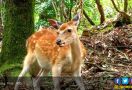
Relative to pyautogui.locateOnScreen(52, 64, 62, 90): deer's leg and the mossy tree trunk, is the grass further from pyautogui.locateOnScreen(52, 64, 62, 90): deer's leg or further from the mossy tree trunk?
pyautogui.locateOnScreen(52, 64, 62, 90): deer's leg

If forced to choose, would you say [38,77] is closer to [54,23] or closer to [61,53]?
[61,53]

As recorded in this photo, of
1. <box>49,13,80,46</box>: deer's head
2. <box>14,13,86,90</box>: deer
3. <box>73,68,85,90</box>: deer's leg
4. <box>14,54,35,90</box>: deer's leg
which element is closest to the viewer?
<box>49,13,80,46</box>: deer's head

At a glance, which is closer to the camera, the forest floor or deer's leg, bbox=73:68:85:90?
deer's leg, bbox=73:68:85:90

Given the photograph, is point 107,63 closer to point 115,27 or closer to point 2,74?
point 2,74

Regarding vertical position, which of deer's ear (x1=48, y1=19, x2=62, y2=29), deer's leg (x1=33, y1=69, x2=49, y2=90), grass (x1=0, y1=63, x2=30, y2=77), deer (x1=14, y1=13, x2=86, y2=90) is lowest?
deer's leg (x1=33, y1=69, x2=49, y2=90)

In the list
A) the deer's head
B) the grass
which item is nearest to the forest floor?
the grass

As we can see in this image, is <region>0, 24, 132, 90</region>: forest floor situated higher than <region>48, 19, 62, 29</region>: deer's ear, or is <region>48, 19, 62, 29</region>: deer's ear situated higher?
<region>48, 19, 62, 29</region>: deer's ear

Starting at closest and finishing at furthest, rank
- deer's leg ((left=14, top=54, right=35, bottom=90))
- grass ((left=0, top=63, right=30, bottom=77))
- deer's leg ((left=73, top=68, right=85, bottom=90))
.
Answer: deer's leg ((left=73, top=68, right=85, bottom=90)), deer's leg ((left=14, top=54, right=35, bottom=90)), grass ((left=0, top=63, right=30, bottom=77))

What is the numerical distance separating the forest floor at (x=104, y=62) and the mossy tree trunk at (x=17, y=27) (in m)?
0.31

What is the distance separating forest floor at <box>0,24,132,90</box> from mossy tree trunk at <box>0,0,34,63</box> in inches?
12.1

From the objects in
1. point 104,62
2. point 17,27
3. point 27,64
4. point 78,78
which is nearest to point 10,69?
point 27,64

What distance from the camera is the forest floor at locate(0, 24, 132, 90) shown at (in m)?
7.10

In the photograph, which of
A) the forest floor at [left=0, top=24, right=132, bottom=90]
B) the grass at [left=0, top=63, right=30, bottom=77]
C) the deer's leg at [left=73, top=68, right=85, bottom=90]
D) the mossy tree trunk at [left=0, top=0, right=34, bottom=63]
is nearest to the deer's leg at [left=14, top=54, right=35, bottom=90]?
the forest floor at [left=0, top=24, right=132, bottom=90]

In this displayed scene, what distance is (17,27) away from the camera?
8.18 metres
